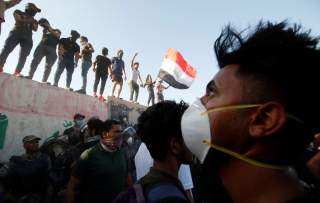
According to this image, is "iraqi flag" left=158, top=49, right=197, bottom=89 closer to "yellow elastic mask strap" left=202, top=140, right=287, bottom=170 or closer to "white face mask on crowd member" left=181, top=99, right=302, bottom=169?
"white face mask on crowd member" left=181, top=99, right=302, bottom=169

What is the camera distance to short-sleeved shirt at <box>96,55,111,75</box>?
9891mm

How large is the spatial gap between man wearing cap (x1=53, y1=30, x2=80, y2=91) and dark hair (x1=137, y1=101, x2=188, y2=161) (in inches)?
255

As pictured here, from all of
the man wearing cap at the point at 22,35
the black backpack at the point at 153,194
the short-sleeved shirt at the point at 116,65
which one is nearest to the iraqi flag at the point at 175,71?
the short-sleeved shirt at the point at 116,65

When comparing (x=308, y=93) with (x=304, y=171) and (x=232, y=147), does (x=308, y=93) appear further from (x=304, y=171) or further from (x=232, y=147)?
(x=304, y=171)

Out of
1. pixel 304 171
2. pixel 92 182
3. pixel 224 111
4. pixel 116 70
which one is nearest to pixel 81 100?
pixel 116 70

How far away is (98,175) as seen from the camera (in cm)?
320

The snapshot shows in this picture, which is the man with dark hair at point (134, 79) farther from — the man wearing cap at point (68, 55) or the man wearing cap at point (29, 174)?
the man wearing cap at point (29, 174)

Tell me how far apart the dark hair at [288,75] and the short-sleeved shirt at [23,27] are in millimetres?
6545

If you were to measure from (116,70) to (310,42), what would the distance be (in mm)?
9819

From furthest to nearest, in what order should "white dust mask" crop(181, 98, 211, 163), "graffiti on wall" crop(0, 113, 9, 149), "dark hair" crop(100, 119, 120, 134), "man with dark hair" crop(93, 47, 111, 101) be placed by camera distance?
1. "man with dark hair" crop(93, 47, 111, 101)
2. "graffiti on wall" crop(0, 113, 9, 149)
3. "dark hair" crop(100, 119, 120, 134)
4. "white dust mask" crop(181, 98, 211, 163)

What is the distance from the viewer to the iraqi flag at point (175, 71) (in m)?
14.5

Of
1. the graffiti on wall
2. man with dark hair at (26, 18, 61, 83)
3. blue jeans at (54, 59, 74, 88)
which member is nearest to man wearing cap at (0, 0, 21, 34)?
man with dark hair at (26, 18, 61, 83)

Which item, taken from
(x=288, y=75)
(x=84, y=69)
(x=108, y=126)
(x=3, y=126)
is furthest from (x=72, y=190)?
(x=84, y=69)

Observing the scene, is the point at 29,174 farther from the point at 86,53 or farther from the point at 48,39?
the point at 86,53
